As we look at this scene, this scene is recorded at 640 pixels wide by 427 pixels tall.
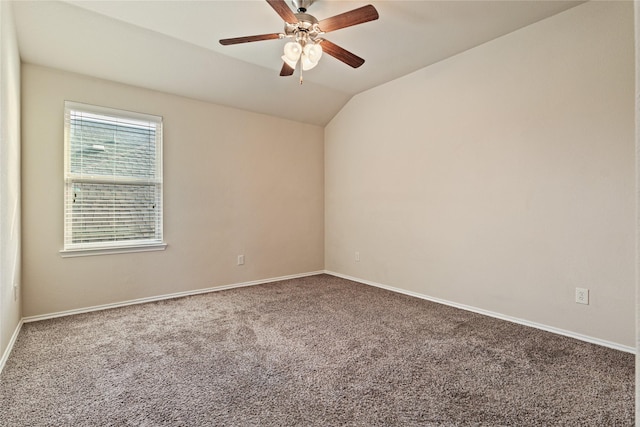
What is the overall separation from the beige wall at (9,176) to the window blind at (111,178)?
17.4 inches

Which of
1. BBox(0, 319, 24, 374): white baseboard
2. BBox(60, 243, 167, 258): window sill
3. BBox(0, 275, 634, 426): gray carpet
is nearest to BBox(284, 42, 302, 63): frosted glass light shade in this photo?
BBox(0, 275, 634, 426): gray carpet

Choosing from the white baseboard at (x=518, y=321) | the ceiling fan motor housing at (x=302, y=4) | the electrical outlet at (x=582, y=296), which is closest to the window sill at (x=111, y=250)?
the white baseboard at (x=518, y=321)

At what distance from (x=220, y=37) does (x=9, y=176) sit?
200 centimetres

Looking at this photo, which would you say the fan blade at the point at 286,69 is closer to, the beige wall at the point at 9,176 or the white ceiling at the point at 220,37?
the white ceiling at the point at 220,37

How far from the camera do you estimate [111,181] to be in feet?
10.8

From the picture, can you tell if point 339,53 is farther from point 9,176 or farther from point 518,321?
point 518,321

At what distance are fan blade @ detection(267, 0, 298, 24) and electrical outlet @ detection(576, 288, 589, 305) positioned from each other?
2.99m

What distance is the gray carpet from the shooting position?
62.7 inches

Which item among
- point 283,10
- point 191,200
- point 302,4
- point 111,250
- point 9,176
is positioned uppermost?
point 302,4

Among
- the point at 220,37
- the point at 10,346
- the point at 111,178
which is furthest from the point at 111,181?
the point at 220,37

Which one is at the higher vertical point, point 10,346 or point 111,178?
point 111,178

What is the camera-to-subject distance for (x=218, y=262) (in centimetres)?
399

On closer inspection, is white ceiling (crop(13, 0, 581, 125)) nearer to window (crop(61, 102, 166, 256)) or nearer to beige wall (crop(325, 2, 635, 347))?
beige wall (crop(325, 2, 635, 347))

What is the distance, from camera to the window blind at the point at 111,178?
3.10 meters
